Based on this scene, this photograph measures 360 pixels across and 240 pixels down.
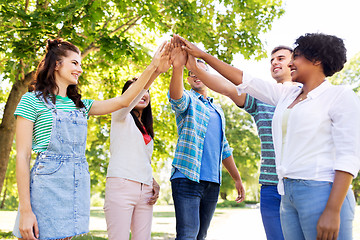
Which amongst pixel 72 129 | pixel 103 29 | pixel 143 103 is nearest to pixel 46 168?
pixel 72 129

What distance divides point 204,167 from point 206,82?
3.51 ft

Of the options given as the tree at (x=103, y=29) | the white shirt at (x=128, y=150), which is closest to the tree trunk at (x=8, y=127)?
the tree at (x=103, y=29)

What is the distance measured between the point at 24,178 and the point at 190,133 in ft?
5.60

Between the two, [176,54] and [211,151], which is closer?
[176,54]

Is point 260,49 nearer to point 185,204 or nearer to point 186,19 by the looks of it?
point 186,19

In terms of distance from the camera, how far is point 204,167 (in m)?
3.97

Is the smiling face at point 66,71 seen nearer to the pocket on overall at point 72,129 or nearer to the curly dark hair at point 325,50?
the pocket on overall at point 72,129

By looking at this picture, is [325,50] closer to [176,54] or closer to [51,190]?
[176,54]

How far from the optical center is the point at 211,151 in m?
4.13

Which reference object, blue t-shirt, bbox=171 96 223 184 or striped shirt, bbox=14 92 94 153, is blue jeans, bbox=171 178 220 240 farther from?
striped shirt, bbox=14 92 94 153

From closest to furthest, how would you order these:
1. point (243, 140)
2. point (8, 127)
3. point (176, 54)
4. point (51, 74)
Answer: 1. point (51, 74)
2. point (176, 54)
3. point (8, 127)
4. point (243, 140)

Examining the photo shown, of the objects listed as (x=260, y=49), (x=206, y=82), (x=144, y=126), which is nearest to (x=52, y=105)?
(x=206, y=82)

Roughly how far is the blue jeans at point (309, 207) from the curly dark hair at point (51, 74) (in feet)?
5.87

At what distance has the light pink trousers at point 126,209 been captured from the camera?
379 centimetres
